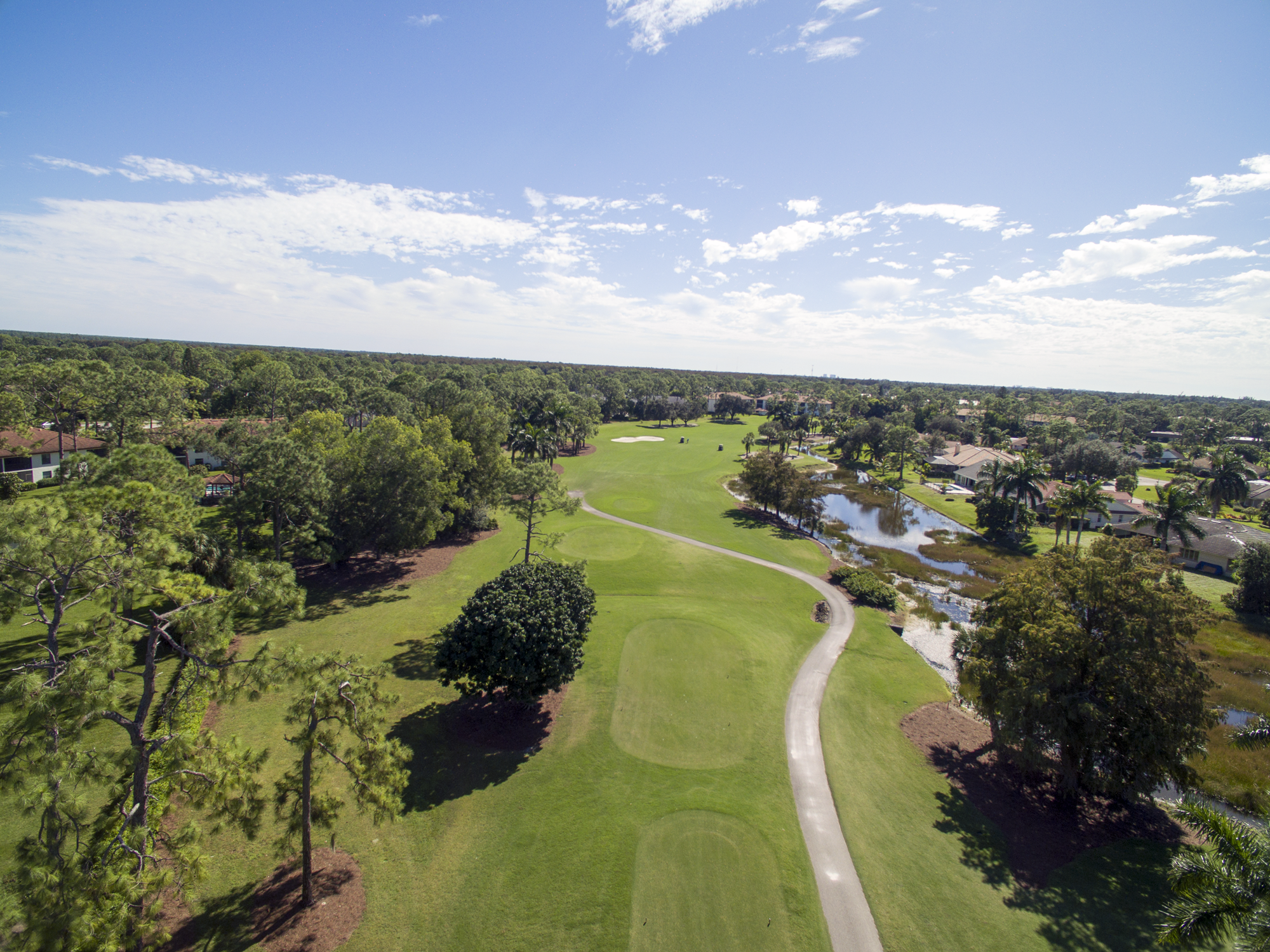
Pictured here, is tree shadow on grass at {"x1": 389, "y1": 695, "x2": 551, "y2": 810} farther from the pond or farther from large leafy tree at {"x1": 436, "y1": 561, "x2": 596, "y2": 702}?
the pond

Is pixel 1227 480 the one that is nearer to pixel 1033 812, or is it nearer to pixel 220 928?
pixel 1033 812

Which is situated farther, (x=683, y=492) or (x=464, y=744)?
(x=683, y=492)

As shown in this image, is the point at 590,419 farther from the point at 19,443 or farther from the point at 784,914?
the point at 784,914

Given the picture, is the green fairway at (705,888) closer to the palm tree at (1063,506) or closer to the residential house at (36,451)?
the palm tree at (1063,506)

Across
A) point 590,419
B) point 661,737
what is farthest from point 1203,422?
point 661,737

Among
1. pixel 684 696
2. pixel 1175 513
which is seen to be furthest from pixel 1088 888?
pixel 1175 513

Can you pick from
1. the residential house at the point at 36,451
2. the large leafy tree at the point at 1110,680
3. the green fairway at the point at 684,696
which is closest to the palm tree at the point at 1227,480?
the large leafy tree at the point at 1110,680

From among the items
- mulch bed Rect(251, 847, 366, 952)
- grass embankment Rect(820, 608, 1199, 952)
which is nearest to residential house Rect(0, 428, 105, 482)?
mulch bed Rect(251, 847, 366, 952)
